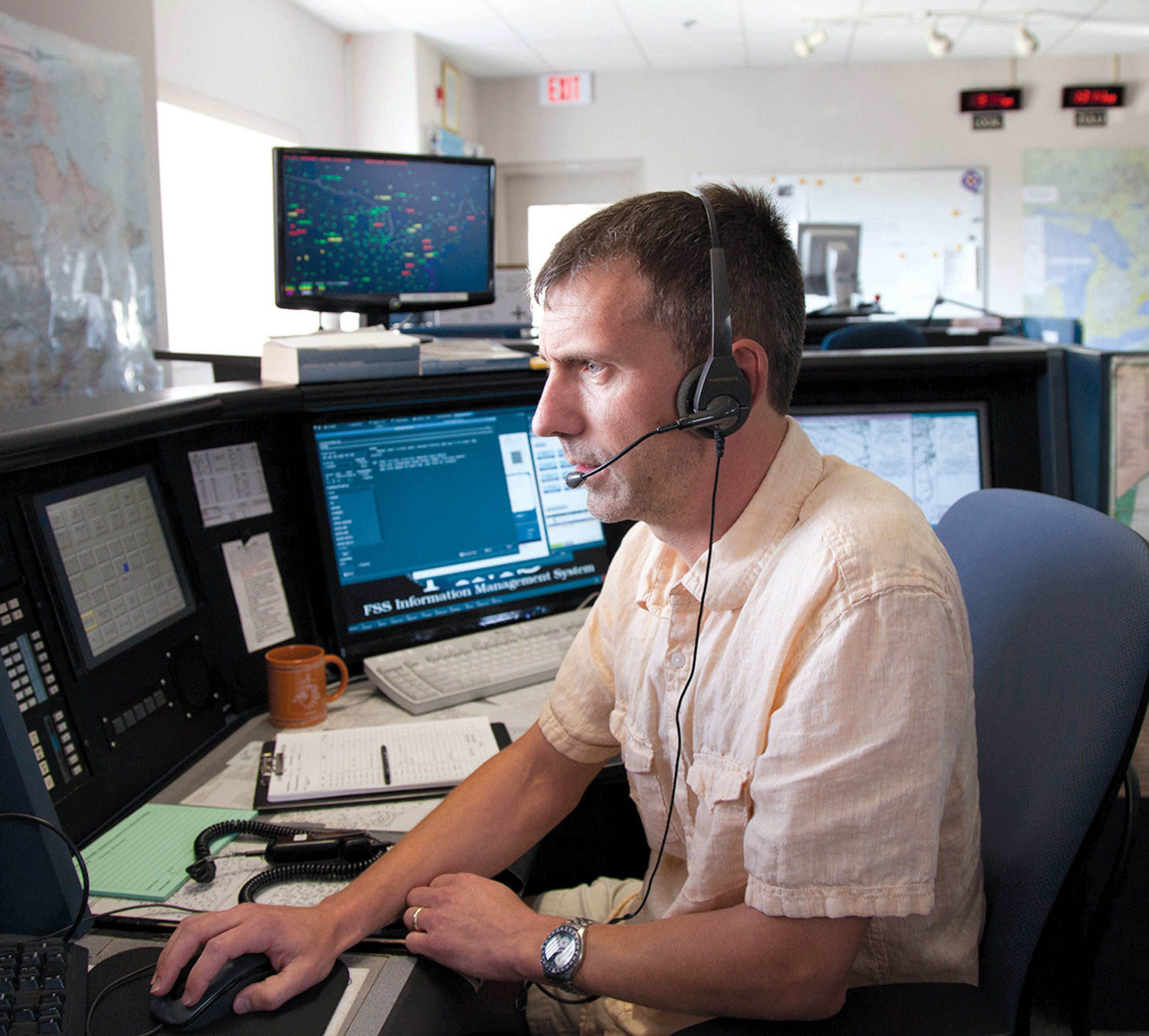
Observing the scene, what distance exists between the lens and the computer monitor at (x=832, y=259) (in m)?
5.33

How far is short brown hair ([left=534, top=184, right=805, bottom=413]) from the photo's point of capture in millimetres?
854

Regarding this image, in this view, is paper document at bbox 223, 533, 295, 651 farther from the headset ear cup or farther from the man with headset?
the headset ear cup

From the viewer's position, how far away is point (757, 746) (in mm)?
819

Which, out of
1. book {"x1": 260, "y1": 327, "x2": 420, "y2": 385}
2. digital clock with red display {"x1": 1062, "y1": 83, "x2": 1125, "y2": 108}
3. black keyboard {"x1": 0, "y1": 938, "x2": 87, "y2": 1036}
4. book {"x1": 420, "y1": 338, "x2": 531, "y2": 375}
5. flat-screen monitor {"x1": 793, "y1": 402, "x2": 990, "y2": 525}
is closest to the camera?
black keyboard {"x1": 0, "y1": 938, "x2": 87, "y2": 1036}

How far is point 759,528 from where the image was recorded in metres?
0.88

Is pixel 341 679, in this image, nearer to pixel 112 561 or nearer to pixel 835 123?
pixel 112 561

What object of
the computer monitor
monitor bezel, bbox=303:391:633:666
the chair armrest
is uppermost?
the computer monitor

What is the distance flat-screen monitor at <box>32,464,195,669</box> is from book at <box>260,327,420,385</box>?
27 centimetres

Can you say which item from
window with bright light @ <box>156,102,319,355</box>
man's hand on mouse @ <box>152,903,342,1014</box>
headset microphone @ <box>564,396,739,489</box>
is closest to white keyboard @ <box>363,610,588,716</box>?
man's hand on mouse @ <box>152,903,342,1014</box>

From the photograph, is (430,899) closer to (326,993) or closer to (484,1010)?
(326,993)

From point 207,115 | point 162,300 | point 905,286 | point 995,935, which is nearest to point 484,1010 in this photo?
point 995,935

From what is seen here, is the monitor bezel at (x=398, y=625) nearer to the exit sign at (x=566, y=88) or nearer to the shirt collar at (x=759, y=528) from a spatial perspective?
the shirt collar at (x=759, y=528)

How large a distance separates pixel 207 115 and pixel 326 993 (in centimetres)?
457

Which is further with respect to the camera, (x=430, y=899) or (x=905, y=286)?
(x=905, y=286)
